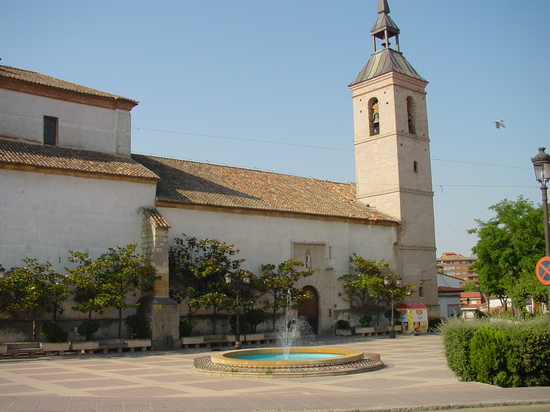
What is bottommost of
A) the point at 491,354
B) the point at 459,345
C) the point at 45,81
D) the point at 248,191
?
the point at 491,354

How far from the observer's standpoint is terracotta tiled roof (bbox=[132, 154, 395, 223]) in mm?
27328

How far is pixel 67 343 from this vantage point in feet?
67.9

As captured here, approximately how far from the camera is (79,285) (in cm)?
2106

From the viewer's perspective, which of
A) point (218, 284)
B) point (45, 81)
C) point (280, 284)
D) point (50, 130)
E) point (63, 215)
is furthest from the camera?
point (280, 284)

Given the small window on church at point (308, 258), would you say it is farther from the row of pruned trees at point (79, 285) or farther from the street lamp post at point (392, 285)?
the row of pruned trees at point (79, 285)

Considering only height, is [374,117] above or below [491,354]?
above

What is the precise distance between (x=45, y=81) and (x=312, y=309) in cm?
1678

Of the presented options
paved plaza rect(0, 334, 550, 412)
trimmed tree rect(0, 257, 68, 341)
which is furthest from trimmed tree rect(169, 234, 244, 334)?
paved plaza rect(0, 334, 550, 412)

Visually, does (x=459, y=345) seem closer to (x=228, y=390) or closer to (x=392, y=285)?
(x=228, y=390)

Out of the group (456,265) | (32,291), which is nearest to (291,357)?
(32,291)

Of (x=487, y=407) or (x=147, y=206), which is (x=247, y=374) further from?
(x=147, y=206)

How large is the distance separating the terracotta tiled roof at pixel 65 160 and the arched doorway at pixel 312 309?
10569 millimetres

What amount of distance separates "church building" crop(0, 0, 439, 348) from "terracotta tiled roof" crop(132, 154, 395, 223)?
0.35 ft

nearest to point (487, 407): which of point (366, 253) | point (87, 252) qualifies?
point (87, 252)
